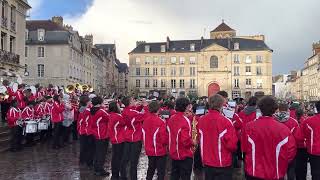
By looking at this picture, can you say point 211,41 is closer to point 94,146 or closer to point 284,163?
point 94,146

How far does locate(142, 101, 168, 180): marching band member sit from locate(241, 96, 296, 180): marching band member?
2.98 meters

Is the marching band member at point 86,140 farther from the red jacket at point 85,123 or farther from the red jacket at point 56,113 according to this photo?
the red jacket at point 56,113

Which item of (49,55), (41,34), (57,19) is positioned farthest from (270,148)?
(57,19)

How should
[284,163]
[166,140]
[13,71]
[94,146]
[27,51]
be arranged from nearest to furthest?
1. [284,163]
2. [166,140]
3. [94,146]
4. [13,71]
5. [27,51]

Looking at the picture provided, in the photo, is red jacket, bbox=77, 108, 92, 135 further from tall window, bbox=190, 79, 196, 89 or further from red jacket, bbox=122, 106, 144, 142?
tall window, bbox=190, 79, 196, 89

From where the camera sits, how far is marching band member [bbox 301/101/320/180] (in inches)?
309

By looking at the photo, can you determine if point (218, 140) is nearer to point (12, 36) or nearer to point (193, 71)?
point (12, 36)

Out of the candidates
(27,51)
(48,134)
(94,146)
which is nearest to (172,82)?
(27,51)

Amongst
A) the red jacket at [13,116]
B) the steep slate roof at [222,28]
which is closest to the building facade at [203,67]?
the steep slate roof at [222,28]

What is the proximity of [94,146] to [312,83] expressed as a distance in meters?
93.1

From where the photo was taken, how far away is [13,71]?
113 ft

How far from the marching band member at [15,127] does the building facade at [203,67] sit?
7289cm

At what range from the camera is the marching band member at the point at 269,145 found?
19.2 feet

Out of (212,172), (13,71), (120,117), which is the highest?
(13,71)
